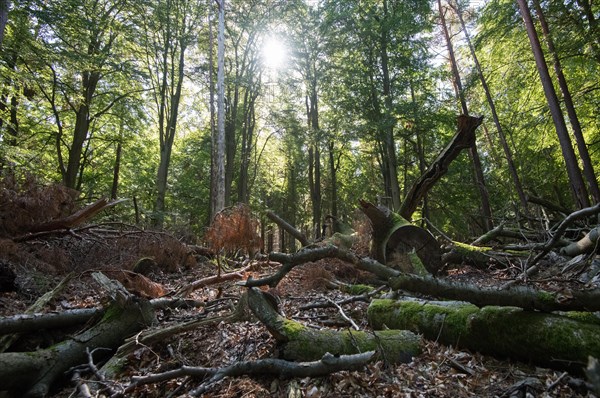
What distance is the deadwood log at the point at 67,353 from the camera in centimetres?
285

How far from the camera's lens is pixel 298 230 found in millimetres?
12258

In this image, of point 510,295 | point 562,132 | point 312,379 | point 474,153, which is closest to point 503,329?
point 510,295

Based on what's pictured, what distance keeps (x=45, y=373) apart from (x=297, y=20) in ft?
69.3

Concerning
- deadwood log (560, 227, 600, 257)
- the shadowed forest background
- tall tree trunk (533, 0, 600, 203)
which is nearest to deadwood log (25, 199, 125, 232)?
the shadowed forest background

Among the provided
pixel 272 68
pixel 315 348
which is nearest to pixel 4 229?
pixel 315 348

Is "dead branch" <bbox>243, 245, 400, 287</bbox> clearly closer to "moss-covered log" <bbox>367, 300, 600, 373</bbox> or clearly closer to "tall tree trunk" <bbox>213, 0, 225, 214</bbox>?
"moss-covered log" <bbox>367, 300, 600, 373</bbox>

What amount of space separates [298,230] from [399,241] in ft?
19.3

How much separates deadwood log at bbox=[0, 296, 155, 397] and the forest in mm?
20

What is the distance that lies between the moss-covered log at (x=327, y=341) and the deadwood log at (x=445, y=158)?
18.6 ft

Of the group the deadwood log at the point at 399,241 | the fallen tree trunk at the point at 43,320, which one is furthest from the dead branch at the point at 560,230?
the fallen tree trunk at the point at 43,320

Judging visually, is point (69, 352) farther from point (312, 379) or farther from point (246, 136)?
point (246, 136)

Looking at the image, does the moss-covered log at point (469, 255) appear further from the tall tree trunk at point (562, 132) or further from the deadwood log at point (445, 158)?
the tall tree trunk at point (562, 132)

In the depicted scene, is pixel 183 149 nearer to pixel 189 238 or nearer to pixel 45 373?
pixel 189 238

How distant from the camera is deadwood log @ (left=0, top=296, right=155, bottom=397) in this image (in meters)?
2.85
